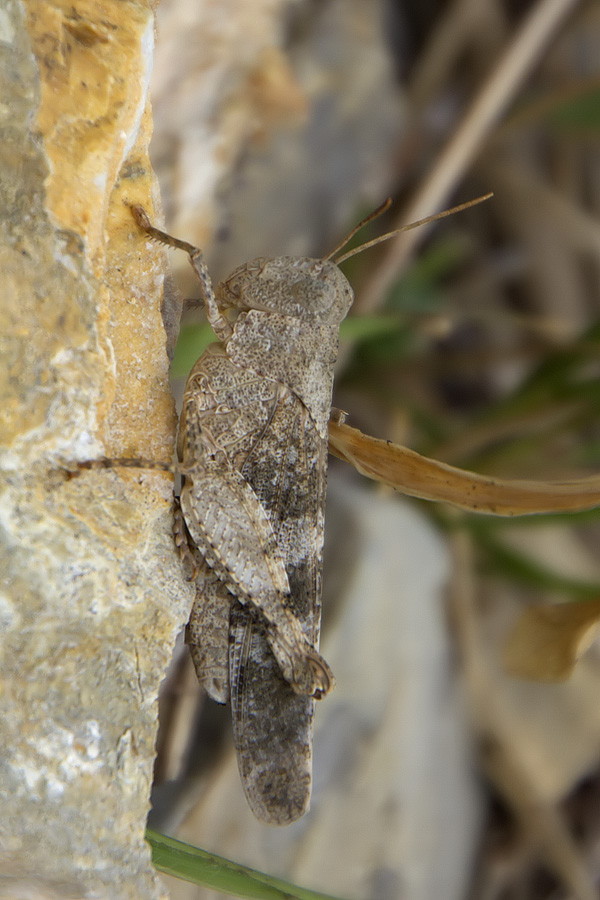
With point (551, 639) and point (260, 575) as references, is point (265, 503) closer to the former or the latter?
point (260, 575)

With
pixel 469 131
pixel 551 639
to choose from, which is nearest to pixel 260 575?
pixel 551 639

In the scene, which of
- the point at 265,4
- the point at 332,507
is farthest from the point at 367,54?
the point at 332,507

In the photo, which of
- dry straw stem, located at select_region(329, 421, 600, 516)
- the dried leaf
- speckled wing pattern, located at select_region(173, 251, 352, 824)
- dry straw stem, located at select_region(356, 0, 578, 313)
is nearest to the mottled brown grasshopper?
speckled wing pattern, located at select_region(173, 251, 352, 824)

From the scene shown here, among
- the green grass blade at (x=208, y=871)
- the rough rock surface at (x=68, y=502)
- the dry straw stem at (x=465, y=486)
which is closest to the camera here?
the rough rock surface at (x=68, y=502)

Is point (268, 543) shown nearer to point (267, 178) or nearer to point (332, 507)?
point (332, 507)

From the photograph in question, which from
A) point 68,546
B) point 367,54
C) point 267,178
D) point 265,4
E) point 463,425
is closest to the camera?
point 68,546

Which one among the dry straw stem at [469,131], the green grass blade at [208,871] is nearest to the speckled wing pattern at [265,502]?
the green grass blade at [208,871]

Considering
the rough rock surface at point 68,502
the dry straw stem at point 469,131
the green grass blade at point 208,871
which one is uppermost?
the dry straw stem at point 469,131

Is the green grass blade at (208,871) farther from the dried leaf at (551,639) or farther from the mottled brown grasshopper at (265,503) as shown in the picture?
the dried leaf at (551,639)
